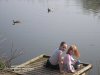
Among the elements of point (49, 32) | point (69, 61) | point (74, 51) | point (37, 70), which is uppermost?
point (74, 51)

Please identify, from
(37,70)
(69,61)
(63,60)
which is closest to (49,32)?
(37,70)

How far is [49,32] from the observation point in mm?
21156

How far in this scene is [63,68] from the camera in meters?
9.47

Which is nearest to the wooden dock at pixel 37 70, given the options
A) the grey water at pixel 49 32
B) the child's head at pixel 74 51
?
the child's head at pixel 74 51

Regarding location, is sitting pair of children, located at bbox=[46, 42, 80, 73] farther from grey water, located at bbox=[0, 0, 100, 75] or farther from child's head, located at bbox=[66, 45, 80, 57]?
grey water, located at bbox=[0, 0, 100, 75]

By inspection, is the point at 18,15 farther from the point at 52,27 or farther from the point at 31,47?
the point at 31,47

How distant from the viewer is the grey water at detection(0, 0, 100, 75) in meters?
15.8

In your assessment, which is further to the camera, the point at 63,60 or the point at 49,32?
the point at 49,32

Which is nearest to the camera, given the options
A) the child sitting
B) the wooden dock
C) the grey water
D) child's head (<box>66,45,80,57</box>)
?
child's head (<box>66,45,80,57</box>)

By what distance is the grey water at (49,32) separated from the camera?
15805mm

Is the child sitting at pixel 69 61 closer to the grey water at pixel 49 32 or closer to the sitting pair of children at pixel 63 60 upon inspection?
the sitting pair of children at pixel 63 60

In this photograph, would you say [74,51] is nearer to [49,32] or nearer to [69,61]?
[69,61]

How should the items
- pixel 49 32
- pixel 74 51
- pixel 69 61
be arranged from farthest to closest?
pixel 49 32 → pixel 69 61 → pixel 74 51

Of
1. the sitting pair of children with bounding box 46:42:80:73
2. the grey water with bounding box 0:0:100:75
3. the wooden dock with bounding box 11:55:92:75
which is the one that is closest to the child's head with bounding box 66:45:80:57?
the sitting pair of children with bounding box 46:42:80:73
